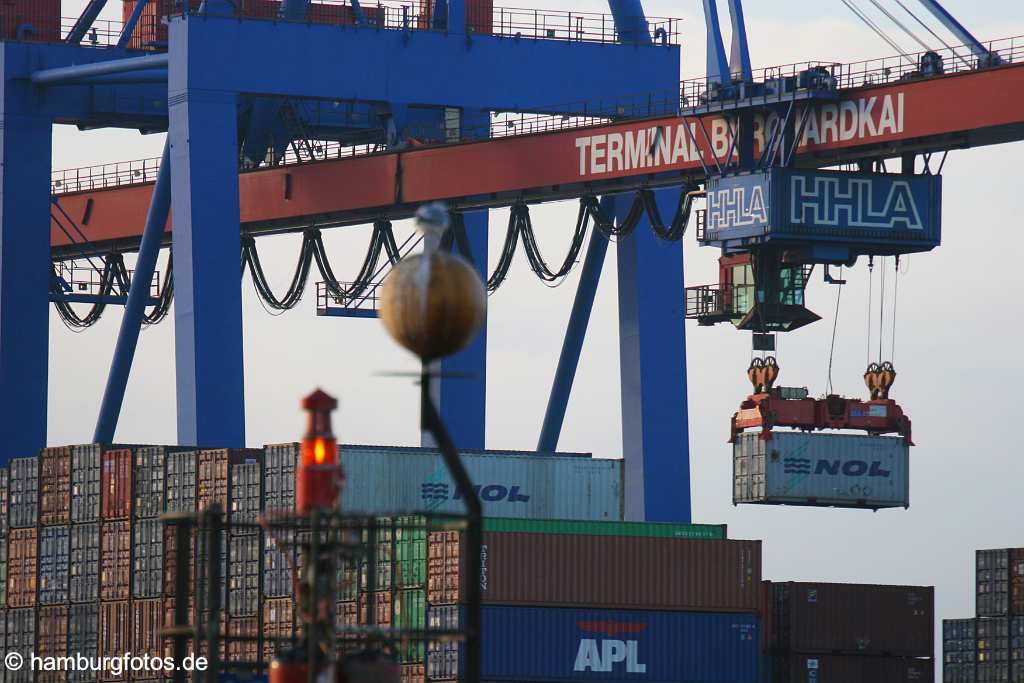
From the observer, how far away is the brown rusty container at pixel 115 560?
170ft

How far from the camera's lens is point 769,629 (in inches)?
2169

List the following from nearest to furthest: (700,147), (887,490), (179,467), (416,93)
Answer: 1. (700,147)
2. (179,467)
3. (416,93)
4. (887,490)

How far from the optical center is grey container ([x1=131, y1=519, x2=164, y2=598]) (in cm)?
5081

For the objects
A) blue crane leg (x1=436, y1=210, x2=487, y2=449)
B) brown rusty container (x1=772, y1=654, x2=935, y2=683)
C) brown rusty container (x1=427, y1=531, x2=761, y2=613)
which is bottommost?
brown rusty container (x1=772, y1=654, x2=935, y2=683)

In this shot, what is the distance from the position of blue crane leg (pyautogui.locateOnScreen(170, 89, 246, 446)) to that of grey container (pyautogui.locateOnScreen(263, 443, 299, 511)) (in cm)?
380

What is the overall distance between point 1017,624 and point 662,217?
13398 millimetres

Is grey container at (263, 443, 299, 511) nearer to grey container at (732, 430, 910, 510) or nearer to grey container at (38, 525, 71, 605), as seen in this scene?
grey container at (38, 525, 71, 605)

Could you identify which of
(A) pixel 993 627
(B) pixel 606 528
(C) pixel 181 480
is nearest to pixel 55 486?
→ (C) pixel 181 480

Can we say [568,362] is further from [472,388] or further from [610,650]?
[610,650]

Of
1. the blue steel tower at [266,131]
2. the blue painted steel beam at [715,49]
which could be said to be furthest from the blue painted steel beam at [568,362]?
the blue painted steel beam at [715,49]

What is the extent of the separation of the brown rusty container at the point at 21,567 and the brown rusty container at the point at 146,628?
4.10 metres

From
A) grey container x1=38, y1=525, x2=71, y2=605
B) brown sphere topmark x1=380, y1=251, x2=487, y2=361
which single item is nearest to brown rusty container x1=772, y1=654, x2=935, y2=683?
grey container x1=38, y1=525, x2=71, y2=605

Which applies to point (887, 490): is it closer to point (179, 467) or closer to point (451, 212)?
point (451, 212)

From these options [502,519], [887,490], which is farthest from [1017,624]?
[502,519]
